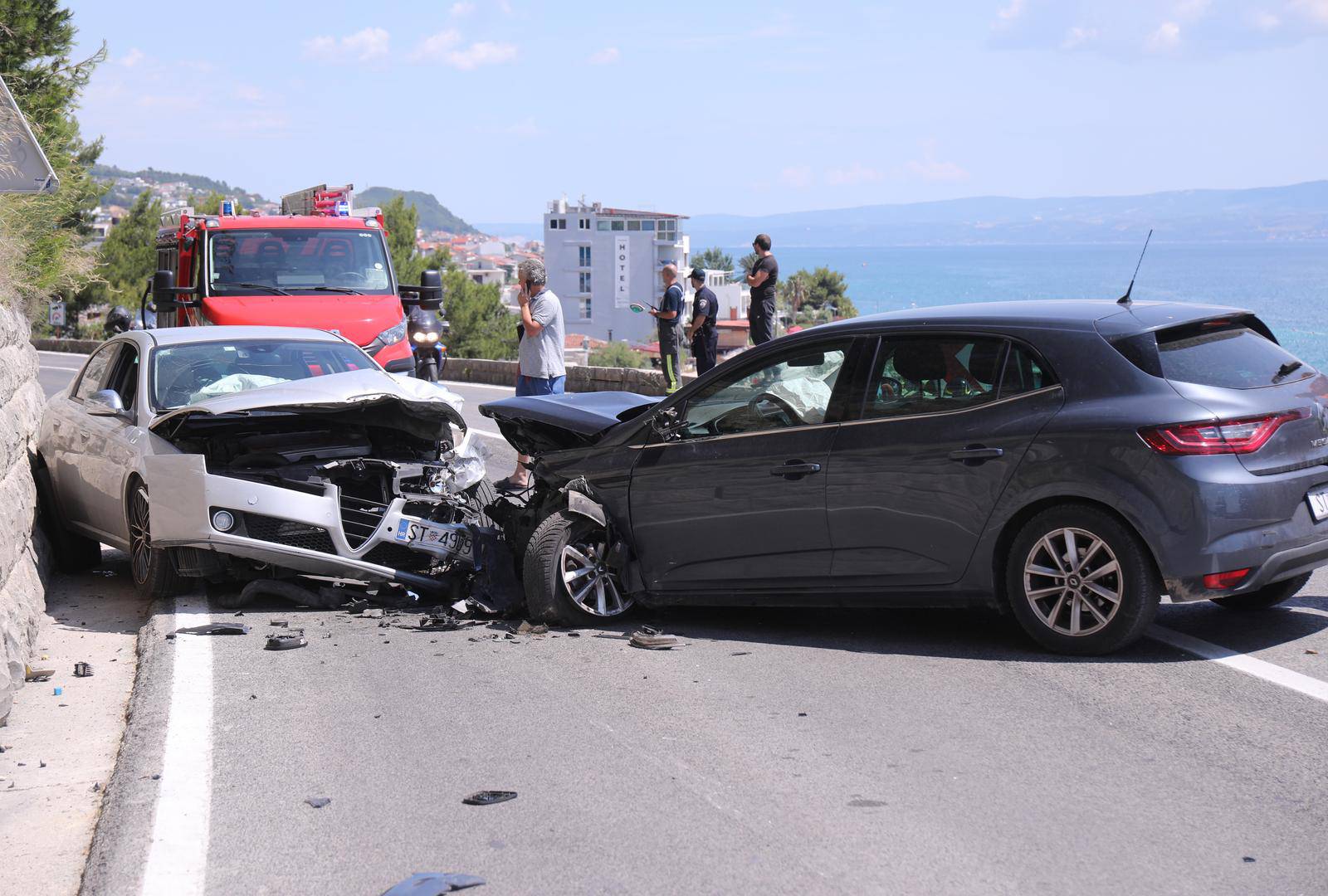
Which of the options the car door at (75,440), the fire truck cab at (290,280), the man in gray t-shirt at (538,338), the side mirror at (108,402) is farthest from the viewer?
the fire truck cab at (290,280)

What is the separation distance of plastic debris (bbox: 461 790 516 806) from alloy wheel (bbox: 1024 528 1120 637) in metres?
2.77

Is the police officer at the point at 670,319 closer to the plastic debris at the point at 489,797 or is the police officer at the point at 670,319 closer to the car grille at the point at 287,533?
the car grille at the point at 287,533

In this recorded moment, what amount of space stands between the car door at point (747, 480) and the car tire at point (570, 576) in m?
0.24

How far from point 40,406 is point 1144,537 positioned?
8.78 metres

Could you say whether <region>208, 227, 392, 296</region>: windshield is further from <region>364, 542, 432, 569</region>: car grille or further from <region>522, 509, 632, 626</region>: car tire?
<region>522, 509, 632, 626</region>: car tire

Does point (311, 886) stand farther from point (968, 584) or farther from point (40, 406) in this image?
point (40, 406)

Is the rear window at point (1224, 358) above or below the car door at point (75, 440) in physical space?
above

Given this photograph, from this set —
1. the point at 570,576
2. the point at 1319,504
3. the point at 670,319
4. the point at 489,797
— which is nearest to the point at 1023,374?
the point at 1319,504

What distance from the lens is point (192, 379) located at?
8969 mm

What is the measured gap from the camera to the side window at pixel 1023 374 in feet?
20.7

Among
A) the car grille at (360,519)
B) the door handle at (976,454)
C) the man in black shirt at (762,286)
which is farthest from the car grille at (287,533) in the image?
the man in black shirt at (762,286)

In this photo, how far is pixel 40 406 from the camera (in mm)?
10969

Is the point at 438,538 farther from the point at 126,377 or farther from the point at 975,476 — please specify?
the point at 975,476

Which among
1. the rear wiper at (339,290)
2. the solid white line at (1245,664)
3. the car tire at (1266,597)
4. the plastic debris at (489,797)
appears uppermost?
the rear wiper at (339,290)
